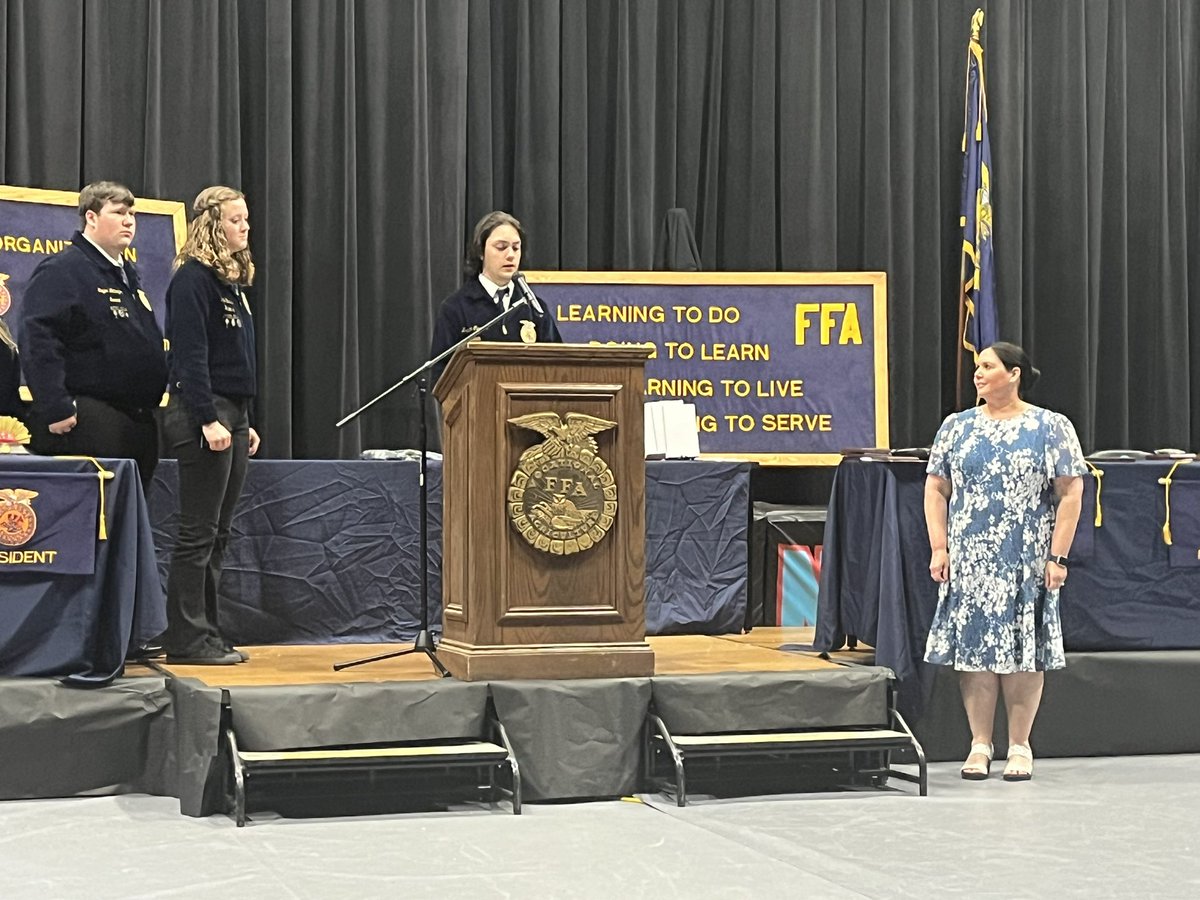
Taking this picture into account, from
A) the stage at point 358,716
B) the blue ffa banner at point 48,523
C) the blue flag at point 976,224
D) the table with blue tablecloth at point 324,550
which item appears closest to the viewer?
the stage at point 358,716

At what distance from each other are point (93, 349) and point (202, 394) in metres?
0.34

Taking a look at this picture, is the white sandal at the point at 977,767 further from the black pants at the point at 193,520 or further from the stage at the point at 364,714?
the black pants at the point at 193,520

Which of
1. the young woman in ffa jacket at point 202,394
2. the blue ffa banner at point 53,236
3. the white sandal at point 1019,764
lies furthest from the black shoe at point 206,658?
the white sandal at point 1019,764

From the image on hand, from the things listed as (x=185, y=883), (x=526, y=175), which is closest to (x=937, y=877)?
(x=185, y=883)

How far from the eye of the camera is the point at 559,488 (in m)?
4.20

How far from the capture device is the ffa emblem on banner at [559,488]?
13.7 ft

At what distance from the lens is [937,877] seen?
130 inches

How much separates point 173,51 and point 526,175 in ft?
5.17

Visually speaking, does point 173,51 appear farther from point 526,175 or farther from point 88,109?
point 526,175

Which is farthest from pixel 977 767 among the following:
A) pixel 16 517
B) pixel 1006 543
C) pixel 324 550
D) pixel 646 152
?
pixel 646 152

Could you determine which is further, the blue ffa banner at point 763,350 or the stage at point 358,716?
the blue ffa banner at point 763,350

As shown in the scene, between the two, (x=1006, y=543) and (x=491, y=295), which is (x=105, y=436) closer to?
(x=491, y=295)

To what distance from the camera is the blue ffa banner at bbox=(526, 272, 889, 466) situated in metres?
6.78

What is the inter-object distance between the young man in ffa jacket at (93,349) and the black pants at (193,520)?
13 cm
